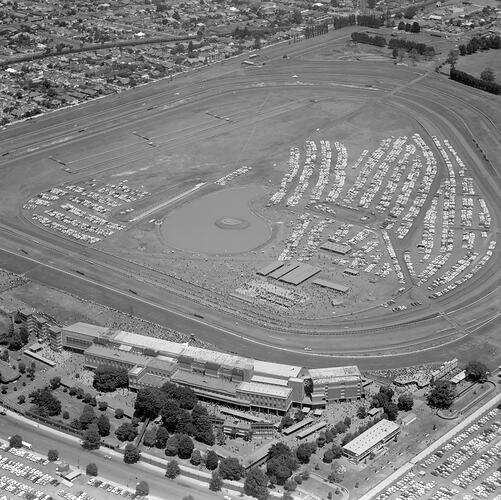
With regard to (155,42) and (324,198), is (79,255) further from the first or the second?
(155,42)

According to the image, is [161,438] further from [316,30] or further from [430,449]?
[316,30]

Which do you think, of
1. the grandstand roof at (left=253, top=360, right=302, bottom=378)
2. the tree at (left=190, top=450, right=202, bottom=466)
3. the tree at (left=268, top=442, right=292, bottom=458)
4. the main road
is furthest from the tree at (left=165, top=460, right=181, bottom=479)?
the main road

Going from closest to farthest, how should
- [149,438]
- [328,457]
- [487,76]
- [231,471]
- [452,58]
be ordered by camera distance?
[231,471], [328,457], [149,438], [487,76], [452,58]

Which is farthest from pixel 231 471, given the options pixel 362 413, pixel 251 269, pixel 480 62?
pixel 480 62

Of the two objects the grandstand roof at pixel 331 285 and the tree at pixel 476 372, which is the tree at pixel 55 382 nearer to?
the grandstand roof at pixel 331 285

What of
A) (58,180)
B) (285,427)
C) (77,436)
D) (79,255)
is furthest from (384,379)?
(58,180)

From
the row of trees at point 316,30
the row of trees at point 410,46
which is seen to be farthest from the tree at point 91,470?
the row of trees at point 316,30

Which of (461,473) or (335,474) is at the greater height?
(461,473)
